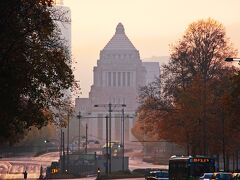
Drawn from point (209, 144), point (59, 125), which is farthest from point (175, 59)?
point (59, 125)

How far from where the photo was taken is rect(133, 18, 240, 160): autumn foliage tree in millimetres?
106562

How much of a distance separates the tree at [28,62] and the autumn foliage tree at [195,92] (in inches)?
2008

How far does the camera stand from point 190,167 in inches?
3157

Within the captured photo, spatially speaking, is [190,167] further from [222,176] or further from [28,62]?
[28,62]

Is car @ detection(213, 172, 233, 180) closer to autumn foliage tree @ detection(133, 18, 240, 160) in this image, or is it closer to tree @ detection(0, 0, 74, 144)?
tree @ detection(0, 0, 74, 144)

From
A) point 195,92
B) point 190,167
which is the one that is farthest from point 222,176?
point 195,92

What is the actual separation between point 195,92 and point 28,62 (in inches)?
2197

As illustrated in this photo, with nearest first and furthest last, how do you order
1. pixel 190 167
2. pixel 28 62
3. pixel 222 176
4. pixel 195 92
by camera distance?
pixel 28 62, pixel 222 176, pixel 190 167, pixel 195 92

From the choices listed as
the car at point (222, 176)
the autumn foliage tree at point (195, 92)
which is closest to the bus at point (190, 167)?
the car at point (222, 176)

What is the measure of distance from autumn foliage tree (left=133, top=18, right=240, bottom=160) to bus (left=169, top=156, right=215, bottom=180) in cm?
2192

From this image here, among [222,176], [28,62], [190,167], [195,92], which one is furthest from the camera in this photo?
[195,92]

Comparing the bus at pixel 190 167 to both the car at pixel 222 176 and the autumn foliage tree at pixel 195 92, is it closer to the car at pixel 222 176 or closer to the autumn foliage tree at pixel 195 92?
the car at pixel 222 176

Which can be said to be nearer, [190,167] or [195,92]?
[190,167]

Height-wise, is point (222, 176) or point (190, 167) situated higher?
point (190, 167)
